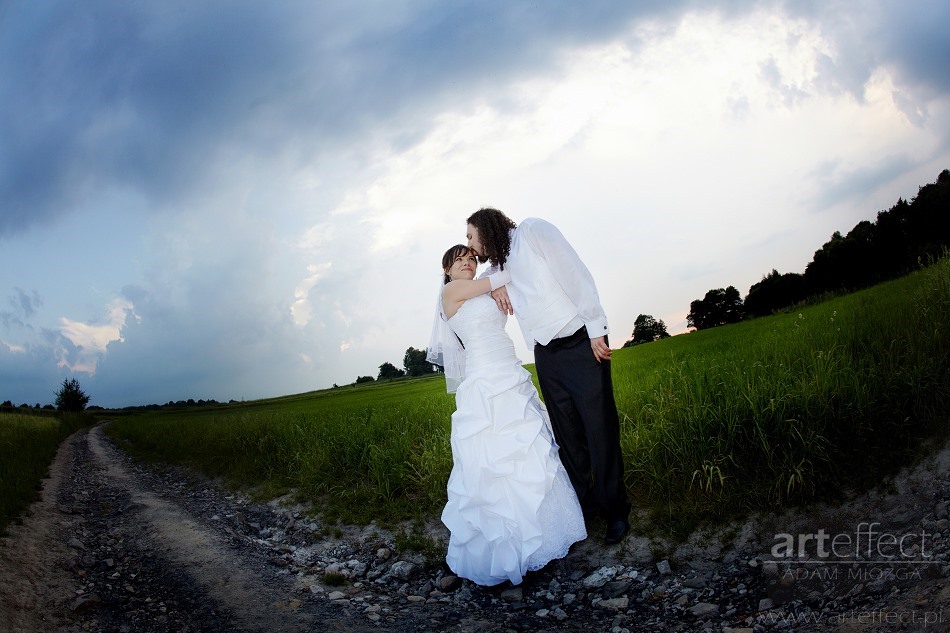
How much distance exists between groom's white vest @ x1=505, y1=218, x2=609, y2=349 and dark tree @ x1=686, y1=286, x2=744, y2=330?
114ft

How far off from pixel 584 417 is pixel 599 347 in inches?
28.9

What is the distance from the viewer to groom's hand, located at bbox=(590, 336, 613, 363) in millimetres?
5273

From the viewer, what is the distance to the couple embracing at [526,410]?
5.23 m

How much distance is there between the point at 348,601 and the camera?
549 cm

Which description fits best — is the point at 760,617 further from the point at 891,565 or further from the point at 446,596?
the point at 446,596

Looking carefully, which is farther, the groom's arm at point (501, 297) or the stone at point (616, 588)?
the groom's arm at point (501, 297)

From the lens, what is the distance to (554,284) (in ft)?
17.4

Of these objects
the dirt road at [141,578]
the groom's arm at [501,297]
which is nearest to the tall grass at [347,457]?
the dirt road at [141,578]

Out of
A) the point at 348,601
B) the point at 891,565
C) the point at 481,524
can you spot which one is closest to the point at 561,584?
the point at 481,524

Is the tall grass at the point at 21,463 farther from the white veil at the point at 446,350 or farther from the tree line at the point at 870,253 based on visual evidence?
the tree line at the point at 870,253

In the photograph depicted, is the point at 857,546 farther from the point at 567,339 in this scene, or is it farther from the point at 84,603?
the point at 84,603

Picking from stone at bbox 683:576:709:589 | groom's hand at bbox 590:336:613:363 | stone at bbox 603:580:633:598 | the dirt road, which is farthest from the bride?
the dirt road

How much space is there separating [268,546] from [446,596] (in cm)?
331

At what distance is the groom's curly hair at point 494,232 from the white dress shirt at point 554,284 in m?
0.13
